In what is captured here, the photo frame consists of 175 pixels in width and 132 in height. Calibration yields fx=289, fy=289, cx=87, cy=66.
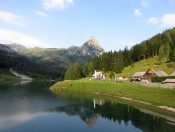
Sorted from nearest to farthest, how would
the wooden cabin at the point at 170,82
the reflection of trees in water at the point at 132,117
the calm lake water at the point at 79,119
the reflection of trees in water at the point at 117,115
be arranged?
the calm lake water at the point at 79,119
the reflection of trees in water at the point at 132,117
the reflection of trees in water at the point at 117,115
the wooden cabin at the point at 170,82

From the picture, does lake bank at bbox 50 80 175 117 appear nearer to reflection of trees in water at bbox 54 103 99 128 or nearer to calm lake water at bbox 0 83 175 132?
calm lake water at bbox 0 83 175 132

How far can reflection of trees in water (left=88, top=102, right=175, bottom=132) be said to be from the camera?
7657 cm

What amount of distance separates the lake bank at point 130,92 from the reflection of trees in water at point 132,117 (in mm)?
7730

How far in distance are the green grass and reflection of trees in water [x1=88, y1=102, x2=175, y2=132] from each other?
1226 centimetres

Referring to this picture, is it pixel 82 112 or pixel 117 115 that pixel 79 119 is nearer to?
pixel 82 112

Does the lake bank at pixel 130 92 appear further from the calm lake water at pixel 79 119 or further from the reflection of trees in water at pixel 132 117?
the calm lake water at pixel 79 119

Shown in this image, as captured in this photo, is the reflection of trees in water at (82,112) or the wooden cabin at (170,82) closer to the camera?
the reflection of trees in water at (82,112)

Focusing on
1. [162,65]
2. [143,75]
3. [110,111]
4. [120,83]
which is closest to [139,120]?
[110,111]

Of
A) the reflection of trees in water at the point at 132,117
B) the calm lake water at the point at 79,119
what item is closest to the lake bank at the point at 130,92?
the reflection of trees in water at the point at 132,117

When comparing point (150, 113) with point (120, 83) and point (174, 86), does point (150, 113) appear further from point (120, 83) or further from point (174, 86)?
point (120, 83)

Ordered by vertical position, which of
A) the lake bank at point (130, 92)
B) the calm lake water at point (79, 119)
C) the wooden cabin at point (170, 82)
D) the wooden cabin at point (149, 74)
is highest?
the wooden cabin at point (149, 74)

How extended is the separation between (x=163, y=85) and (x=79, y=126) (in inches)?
2516

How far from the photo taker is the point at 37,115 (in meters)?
90.9

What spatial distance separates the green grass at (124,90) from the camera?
360ft
